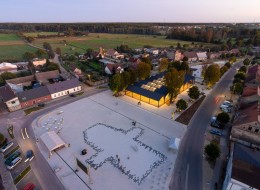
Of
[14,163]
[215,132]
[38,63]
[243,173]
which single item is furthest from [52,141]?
[38,63]

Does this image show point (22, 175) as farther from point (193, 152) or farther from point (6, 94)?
point (6, 94)

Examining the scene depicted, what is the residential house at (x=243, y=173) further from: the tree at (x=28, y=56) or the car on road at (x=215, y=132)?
the tree at (x=28, y=56)

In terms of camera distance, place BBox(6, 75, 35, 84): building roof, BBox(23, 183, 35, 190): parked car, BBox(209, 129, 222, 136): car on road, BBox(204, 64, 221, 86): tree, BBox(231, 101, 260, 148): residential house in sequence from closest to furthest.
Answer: BBox(23, 183, 35, 190): parked car, BBox(231, 101, 260, 148): residential house, BBox(209, 129, 222, 136): car on road, BBox(204, 64, 221, 86): tree, BBox(6, 75, 35, 84): building roof

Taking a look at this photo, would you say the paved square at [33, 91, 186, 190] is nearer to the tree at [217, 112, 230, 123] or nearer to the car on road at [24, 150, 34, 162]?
the car on road at [24, 150, 34, 162]

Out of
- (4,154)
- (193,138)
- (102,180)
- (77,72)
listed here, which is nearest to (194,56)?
(77,72)

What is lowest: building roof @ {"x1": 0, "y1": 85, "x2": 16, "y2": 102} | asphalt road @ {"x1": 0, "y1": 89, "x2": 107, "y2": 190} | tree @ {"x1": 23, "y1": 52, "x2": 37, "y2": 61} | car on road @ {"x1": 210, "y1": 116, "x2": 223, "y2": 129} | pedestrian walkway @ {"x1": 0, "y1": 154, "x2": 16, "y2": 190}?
pedestrian walkway @ {"x1": 0, "y1": 154, "x2": 16, "y2": 190}

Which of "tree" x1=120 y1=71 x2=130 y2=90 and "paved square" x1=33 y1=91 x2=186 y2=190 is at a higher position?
"tree" x1=120 y1=71 x2=130 y2=90

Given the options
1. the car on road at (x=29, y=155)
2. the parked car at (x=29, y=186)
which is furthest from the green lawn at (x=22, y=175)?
the parked car at (x=29, y=186)

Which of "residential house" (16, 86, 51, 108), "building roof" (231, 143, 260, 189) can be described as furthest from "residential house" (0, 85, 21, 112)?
"building roof" (231, 143, 260, 189)
